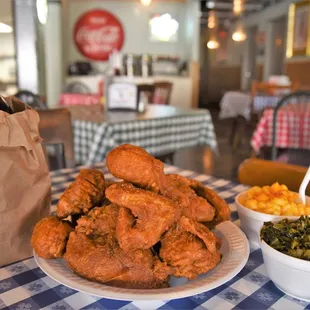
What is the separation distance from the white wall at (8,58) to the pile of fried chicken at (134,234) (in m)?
4.84

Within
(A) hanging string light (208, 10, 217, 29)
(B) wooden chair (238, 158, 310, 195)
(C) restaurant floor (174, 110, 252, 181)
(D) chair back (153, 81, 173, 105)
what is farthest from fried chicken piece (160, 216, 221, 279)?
(A) hanging string light (208, 10, 217, 29)

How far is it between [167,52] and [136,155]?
761 cm

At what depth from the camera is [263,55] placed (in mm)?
11227

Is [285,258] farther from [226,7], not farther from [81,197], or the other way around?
[226,7]

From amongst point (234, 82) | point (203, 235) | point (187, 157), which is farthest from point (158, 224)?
point (234, 82)

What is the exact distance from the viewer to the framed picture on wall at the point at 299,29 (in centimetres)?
765

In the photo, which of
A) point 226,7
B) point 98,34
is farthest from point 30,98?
point 226,7

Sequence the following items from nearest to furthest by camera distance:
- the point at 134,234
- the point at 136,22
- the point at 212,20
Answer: the point at 134,234
the point at 136,22
the point at 212,20

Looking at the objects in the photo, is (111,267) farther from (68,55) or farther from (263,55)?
(263,55)

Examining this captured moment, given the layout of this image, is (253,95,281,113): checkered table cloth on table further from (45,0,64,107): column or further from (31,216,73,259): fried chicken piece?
(31,216,73,259): fried chicken piece

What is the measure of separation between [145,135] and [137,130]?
9cm

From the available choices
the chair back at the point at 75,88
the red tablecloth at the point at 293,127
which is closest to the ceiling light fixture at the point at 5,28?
the chair back at the point at 75,88

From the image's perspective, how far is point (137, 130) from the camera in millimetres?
2510

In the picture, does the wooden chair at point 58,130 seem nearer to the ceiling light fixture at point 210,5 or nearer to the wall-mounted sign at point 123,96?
the wall-mounted sign at point 123,96
